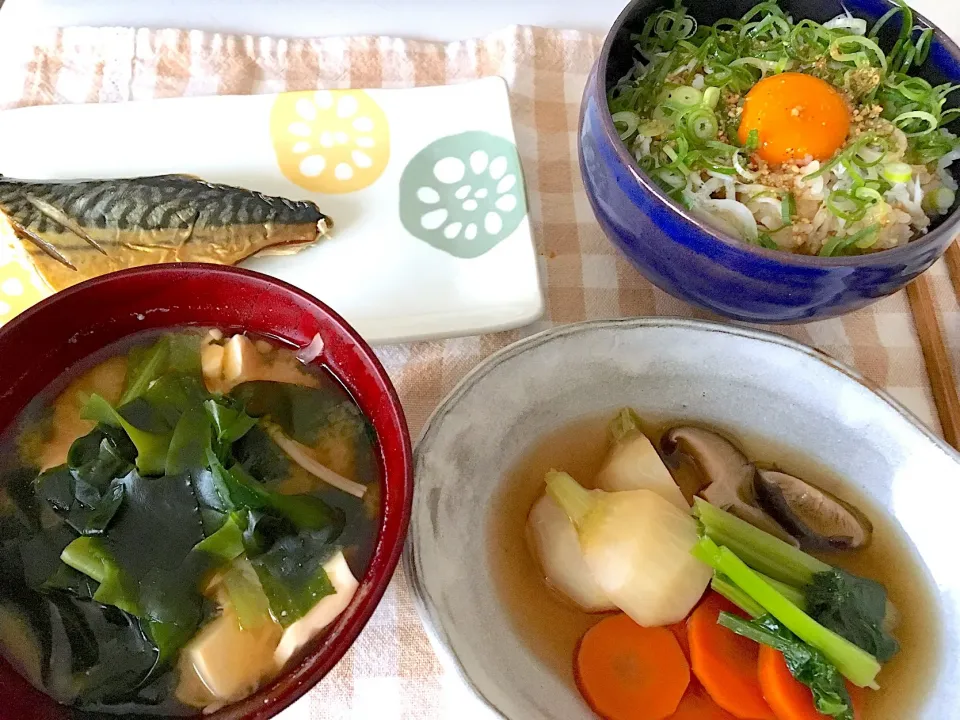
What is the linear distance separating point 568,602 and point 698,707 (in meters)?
0.20

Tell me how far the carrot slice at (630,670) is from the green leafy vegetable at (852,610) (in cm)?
18

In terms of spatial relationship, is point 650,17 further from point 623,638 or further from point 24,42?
point 24,42

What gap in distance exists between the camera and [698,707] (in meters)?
0.95

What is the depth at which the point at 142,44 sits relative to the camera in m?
1.39

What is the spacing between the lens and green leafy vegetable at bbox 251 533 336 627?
0.82m

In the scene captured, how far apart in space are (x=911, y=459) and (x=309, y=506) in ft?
2.48

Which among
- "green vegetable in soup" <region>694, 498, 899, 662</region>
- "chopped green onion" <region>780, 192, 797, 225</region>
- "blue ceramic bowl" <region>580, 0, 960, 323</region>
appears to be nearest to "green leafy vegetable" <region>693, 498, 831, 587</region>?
"green vegetable in soup" <region>694, 498, 899, 662</region>

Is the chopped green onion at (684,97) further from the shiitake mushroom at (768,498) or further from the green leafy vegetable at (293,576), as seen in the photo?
the green leafy vegetable at (293,576)

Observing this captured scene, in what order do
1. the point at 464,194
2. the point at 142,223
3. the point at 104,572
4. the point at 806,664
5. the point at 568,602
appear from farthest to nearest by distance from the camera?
the point at 464,194, the point at 142,223, the point at 568,602, the point at 806,664, the point at 104,572

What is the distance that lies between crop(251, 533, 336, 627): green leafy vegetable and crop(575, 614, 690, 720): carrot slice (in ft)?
1.15

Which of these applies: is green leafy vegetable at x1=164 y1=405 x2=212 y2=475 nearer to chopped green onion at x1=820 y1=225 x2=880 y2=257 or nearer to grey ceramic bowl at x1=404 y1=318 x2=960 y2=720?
grey ceramic bowl at x1=404 y1=318 x2=960 y2=720

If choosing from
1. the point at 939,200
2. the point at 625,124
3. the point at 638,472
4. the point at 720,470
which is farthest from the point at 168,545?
the point at 939,200

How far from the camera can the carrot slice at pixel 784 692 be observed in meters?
0.91

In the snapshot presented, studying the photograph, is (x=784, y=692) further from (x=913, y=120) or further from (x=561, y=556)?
(x=913, y=120)
